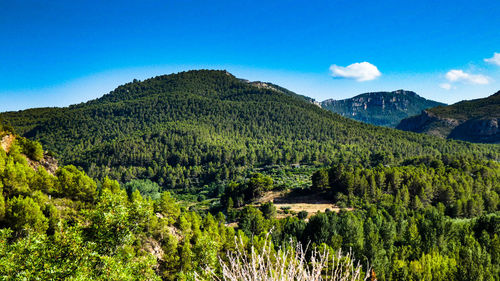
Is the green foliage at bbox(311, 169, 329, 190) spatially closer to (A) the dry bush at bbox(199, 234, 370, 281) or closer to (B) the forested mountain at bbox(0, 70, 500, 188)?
(B) the forested mountain at bbox(0, 70, 500, 188)

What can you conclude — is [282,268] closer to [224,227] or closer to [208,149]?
[224,227]

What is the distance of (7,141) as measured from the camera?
3766cm

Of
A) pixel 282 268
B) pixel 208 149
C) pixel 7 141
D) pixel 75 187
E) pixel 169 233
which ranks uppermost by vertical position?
pixel 7 141

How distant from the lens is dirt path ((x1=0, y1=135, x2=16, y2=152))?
118 feet

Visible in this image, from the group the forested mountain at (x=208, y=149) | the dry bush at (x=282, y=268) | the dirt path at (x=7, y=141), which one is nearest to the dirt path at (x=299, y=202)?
the forested mountain at (x=208, y=149)

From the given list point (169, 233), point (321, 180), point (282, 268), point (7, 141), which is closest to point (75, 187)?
point (169, 233)

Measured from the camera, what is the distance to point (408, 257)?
3950 cm

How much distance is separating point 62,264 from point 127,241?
14.2 feet

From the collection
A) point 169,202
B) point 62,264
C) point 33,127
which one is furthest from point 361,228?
point 33,127

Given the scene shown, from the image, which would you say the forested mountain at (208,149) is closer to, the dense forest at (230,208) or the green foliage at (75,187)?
the dense forest at (230,208)

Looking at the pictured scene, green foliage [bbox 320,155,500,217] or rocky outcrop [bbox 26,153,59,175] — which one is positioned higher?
rocky outcrop [bbox 26,153,59,175]

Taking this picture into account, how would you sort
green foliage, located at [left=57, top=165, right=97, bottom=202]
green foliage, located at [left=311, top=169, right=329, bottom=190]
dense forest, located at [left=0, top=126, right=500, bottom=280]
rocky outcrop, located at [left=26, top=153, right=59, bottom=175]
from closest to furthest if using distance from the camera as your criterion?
dense forest, located at [left=0, top=126, right=500, bottom=280] < green foliage, located at [left=57, top=165, right=97, bottom=202] < rocky outcrop, located at [left=26, top=153, right=59, bottom=175] < green foliage, located at [left=311, top=169, right=329, bottom=190]

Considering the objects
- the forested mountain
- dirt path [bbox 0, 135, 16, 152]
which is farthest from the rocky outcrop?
the forested mountain

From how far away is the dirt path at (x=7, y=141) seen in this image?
35872mm
